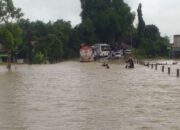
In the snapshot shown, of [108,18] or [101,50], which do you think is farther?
[108,18]

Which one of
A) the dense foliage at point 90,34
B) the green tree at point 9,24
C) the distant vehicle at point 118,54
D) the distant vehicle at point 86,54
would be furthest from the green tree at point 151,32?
the green tree at point 9,24

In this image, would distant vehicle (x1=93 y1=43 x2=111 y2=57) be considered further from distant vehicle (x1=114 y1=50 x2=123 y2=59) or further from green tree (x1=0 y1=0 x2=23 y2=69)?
green tree (x1=0 y1=0 x2=23 y2=69)

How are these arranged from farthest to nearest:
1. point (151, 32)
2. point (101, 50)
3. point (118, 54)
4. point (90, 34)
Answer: point (151, 32)
point (90, 34)
point (118, 54)
point (101, 50)

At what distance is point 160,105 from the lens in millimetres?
19328

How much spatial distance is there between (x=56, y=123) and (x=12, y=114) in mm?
2523

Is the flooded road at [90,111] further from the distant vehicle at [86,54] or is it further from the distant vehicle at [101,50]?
the distant vehicle at [101,50]

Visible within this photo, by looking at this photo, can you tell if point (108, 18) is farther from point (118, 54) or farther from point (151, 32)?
point (151, 32)

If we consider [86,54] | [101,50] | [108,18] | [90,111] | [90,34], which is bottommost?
[90,111]

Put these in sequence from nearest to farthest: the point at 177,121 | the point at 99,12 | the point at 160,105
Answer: the point at 177,121, the point at 160,105, the point at 99,12

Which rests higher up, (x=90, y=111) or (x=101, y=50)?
(x=101, y=50)

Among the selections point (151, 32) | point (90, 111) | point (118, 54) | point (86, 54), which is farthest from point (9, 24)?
point (151, 32)

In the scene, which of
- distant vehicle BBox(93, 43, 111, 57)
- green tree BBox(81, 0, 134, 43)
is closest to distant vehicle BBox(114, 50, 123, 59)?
distant vehicle BBox(93, 43, 111, 57)

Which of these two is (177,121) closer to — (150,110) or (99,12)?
(150,110)

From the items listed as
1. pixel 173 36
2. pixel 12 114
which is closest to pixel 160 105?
pixel 12 114
